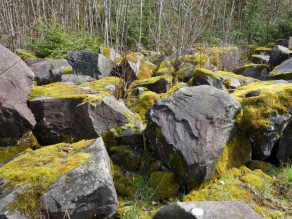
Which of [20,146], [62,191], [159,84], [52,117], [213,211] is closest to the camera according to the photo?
[213,211]

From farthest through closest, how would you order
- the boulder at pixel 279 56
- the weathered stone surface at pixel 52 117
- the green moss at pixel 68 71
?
the boulder at pixel 279 56, the green moss at pixel 68 71, the weathered stone surface at pixel 52 117

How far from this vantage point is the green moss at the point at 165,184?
284cm

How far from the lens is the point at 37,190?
7.02 feet

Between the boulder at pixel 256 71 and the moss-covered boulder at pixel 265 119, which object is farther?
the boulder at pixel 256 71

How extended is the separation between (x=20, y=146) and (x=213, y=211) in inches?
144

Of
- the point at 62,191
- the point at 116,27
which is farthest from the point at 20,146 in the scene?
the point at 116,27

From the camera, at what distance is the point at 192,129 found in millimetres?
2850

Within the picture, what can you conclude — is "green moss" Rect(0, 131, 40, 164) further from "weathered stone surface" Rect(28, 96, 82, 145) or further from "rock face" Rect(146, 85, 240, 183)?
"rock face" Rect(146, 85, 240, 183)

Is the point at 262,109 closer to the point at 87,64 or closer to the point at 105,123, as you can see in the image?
the point at 105,123

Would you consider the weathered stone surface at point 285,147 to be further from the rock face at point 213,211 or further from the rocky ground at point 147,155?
the rock face at point 213,211

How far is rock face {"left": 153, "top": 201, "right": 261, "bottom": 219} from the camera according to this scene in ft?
5.42

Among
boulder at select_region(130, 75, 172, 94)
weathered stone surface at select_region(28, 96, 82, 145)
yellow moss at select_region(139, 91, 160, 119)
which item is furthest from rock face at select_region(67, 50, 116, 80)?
weathered stone surface at select_region(28, 96, 82, 145)

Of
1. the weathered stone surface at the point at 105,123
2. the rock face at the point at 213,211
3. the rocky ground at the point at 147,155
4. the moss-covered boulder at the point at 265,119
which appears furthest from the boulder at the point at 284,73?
the rock face at the point at 213,211

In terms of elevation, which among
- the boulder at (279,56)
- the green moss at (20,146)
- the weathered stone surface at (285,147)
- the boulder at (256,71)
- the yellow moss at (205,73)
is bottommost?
the green moss at (20,146)
